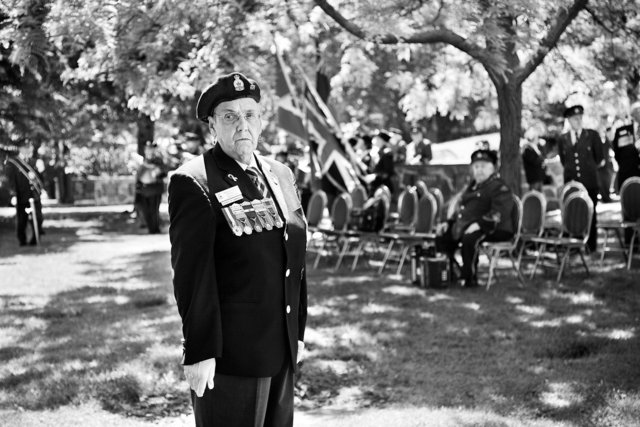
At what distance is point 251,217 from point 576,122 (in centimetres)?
1076

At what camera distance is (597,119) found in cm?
1491

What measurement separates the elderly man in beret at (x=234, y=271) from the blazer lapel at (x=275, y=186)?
0.4 inches

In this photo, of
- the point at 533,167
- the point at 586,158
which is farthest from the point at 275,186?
the point at 533,167

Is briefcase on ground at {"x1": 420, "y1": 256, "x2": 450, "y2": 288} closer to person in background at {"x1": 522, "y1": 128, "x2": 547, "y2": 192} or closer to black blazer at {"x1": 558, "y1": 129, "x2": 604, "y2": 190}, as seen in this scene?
black blazer at {"x1": 558, "y1": 129, "x2": 604, "y2": 190}

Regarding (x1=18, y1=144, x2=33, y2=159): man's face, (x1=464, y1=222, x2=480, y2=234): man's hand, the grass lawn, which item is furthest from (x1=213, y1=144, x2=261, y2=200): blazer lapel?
(x1=18, y1=144, x2=33, y2=159): man's face

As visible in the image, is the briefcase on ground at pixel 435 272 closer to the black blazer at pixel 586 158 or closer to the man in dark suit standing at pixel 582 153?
the man in dark suit standing at pixel 582 153

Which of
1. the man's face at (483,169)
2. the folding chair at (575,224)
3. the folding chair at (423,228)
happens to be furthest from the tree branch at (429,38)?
the folding chair at (423,228)

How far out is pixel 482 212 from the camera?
1110 cm

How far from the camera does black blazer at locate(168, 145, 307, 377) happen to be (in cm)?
349

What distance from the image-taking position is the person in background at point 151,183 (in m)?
21.3

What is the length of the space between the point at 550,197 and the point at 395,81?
386 cm

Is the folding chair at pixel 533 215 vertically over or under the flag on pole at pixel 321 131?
under

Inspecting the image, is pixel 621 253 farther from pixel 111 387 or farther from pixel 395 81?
pixel 111 387

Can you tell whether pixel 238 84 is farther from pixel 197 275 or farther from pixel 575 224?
pixel 575 224
